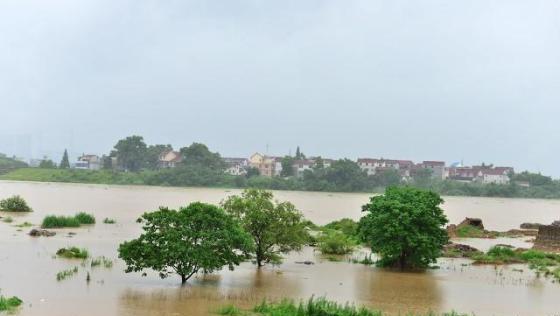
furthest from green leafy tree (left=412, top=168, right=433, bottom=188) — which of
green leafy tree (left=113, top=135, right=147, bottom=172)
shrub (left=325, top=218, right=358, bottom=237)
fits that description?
shrub (left=325, top=218, right=358, bottom=237)

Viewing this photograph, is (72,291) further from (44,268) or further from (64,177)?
(64,177)

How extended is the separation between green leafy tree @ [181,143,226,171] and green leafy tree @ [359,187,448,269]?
103028 mm

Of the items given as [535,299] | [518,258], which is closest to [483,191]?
[518,258]

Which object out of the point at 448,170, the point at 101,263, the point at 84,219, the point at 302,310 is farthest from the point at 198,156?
the point at 302,310

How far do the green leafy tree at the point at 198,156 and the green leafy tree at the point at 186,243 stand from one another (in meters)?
108

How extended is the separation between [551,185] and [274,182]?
6428 cm

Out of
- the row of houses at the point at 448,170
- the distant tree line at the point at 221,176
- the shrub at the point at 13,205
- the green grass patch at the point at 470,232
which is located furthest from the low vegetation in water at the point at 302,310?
the row of houses at the point at 448,170

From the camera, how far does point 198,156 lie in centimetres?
13038

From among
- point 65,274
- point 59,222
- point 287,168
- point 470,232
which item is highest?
point 287,168

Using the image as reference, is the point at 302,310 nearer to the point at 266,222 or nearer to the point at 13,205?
the point at 266,222

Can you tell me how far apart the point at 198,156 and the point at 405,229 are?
106m

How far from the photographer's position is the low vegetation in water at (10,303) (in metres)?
16.4

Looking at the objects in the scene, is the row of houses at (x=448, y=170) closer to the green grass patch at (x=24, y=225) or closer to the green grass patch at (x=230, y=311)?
the green grass patch at (x=24, y=225)

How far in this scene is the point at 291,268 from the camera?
27391mm
